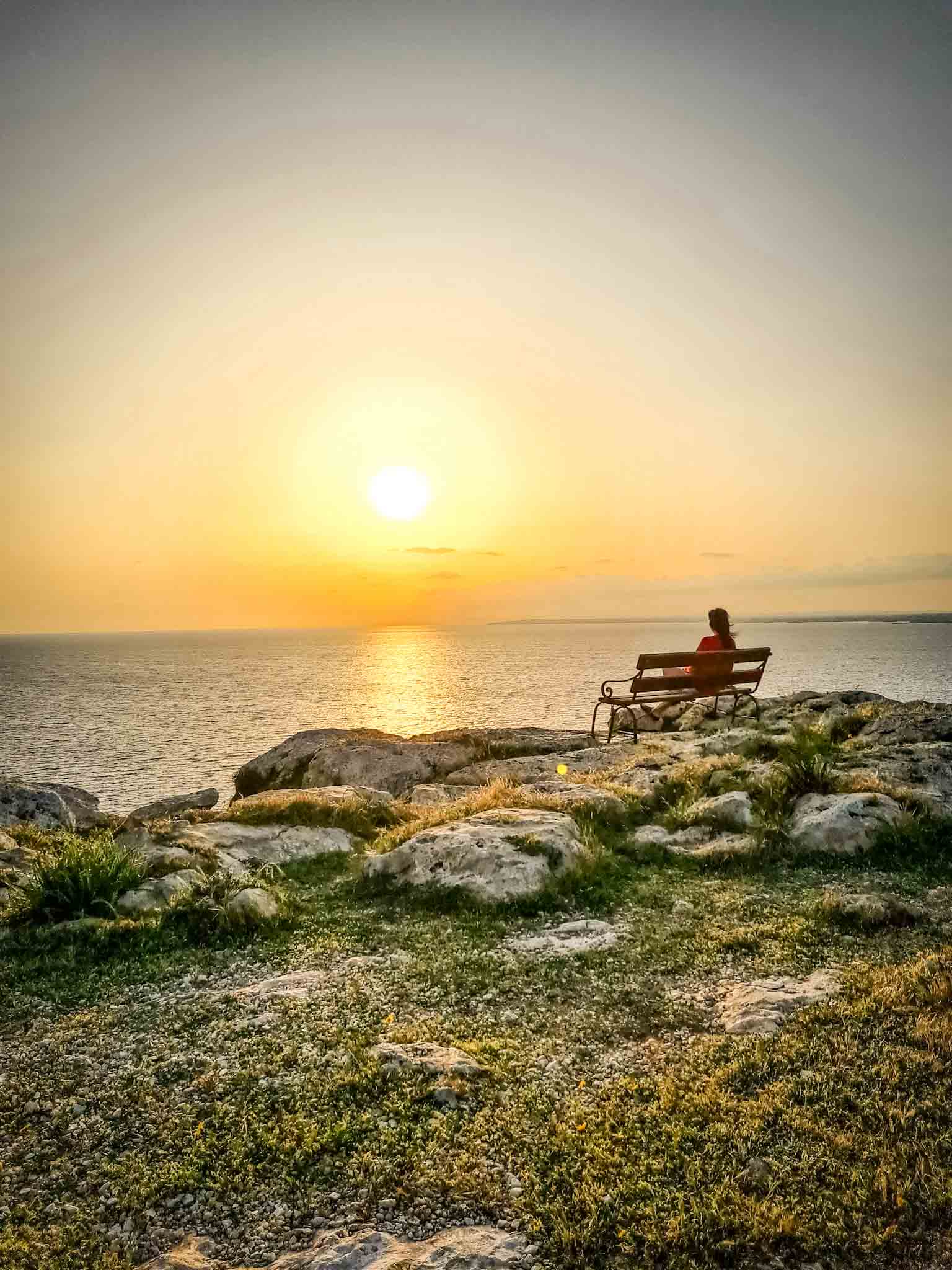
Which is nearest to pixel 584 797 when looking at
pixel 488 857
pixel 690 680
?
pixel 488 857

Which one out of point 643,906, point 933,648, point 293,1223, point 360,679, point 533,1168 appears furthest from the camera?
point 933,648

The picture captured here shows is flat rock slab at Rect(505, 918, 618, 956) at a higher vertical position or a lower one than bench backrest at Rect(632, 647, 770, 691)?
lower

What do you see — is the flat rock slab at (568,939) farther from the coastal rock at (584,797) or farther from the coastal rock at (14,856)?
the coastal rock at (14,856)

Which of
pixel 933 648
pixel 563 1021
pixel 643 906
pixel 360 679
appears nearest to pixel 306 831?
pixel 643 906

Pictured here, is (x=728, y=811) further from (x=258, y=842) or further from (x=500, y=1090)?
(x=258, y=842)

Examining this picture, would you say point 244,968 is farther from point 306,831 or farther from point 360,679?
point 360,679

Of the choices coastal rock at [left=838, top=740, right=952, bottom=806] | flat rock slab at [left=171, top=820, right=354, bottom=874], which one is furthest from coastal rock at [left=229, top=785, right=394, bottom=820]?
coastal rock at [left=838, top=740, right=952, bottom=806]

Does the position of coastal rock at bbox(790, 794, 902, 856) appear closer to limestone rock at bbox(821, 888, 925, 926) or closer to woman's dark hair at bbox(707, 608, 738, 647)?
limestone rock at bbox(821, 888, 925, 926)

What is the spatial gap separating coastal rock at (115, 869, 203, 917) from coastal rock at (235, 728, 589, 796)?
908cm

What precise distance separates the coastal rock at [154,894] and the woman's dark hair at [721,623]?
14.0 m

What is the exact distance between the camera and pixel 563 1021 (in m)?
5.07

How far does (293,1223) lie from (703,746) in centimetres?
1151

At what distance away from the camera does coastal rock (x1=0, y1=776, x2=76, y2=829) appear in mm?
13359

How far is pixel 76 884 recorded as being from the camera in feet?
23.9
